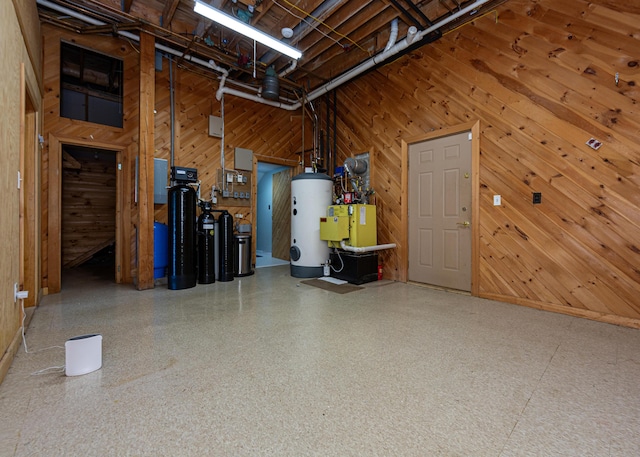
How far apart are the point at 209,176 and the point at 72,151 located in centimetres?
351

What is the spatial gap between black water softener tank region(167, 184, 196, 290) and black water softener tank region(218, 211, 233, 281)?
545 millimetres

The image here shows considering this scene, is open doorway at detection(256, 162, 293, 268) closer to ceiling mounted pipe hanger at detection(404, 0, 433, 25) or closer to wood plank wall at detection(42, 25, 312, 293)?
wood plank wall at detection(42, 25, 312, 293)

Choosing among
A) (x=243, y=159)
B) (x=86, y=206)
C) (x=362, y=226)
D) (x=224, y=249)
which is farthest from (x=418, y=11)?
(x=86, y=206)

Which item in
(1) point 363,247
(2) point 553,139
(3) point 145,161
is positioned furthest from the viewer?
(1) point 363,247

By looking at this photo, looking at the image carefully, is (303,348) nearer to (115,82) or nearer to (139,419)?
(139,419)

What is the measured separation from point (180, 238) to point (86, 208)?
424 centimetres

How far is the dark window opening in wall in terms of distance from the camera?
14.6ft

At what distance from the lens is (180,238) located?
4.19 m

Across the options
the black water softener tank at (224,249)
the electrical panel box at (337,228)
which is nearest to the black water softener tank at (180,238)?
the black water softener tank at (224,249)

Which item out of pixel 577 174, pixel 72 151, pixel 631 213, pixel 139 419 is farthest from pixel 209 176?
pixel 631 213

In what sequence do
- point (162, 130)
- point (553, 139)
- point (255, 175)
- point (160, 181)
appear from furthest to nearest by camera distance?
1. point (255, 175)
2. point (162, 130)
3. point (160, 181)
4. point (553, 139)

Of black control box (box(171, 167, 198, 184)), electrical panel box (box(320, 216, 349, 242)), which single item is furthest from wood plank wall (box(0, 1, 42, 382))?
electrical panel box (box(320, 216, 349, 242))

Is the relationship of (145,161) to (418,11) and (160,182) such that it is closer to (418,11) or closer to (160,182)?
(160,182)

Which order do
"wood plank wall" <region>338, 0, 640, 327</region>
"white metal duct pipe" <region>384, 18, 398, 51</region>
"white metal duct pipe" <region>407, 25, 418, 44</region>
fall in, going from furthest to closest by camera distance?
"white metal duct pipe" <region>384, 18, 398, 51</region> < "white metal duct pipe" <region>407, 25, 418, 44</region> < "wood plank wall" <region>338, 0, 640, 327</region>
